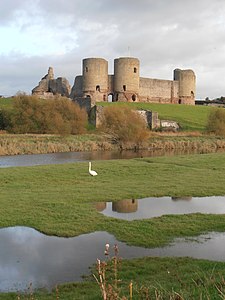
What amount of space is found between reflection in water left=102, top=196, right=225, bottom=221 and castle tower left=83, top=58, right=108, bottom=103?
152ft

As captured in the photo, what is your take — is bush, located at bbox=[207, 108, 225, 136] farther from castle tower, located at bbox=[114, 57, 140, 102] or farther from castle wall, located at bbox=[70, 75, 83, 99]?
castle wall, located at bbox=[70, 75, 83, 99]

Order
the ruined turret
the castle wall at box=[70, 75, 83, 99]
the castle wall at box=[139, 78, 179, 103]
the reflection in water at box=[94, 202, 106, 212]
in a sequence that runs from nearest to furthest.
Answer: the reflection in water at box=[94, 202, 106, 212] → the castle wall at box=[70, 75, 83, 99] → the ruined turret → the castle wall at box=[139, 78, 179, 103]

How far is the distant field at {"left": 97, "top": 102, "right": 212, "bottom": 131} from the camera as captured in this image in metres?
53.4

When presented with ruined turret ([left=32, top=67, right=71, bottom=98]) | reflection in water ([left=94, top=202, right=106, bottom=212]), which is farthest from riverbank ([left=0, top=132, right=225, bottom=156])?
ruined turret ([left=32, top=67, right=71, bottom=98])

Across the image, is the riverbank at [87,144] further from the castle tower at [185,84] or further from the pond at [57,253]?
the castle tower at [185,84]

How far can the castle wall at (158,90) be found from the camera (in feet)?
213

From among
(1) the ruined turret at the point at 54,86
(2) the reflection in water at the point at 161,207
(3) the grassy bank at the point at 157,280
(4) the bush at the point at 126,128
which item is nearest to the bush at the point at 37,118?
(4) the bush at the point at 126,128

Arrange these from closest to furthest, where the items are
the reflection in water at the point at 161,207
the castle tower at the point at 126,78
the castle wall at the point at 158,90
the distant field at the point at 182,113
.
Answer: the reflection in water at the point at 161,207, the distant field at the point at 182,113, the castle tower at the point at 126,78, the castle wall at the point at 158,90

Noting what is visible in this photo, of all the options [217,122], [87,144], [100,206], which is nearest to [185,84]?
[217,122]

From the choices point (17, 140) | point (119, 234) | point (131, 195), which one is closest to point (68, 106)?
point (17, 140)

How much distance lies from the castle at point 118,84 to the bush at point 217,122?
1687 cm

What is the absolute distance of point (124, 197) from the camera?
13531 mm

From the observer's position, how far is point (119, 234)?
9500 mm

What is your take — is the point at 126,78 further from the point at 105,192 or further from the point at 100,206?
the point at 100,206
